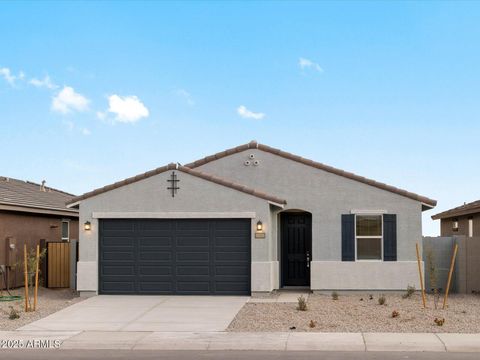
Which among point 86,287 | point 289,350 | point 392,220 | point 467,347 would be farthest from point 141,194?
point 467,347

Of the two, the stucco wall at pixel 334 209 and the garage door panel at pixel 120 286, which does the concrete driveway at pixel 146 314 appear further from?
the stucco wall at pixel 334 209

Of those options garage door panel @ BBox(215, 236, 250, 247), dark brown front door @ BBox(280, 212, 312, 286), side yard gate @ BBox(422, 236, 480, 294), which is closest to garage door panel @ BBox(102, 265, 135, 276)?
garage door panel @ BBox(215, 236, 250, 247)

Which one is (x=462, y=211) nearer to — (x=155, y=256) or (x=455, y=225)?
(x=455, y=225)

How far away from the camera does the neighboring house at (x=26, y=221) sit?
75.9 feet

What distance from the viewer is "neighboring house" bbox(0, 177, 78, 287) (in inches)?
910

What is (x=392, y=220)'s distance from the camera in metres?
21.3

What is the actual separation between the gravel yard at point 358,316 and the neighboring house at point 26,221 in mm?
9099

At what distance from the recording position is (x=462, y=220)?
3045 cm

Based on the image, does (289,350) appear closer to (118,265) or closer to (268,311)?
(268,311)

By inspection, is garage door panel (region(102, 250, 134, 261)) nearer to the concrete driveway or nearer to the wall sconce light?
the concrete driveway

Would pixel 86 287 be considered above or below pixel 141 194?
below

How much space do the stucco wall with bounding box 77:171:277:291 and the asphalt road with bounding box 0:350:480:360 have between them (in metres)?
7.86

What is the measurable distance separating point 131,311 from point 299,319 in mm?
4261

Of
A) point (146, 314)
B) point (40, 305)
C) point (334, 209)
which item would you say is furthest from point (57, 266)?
point (334, 209)
